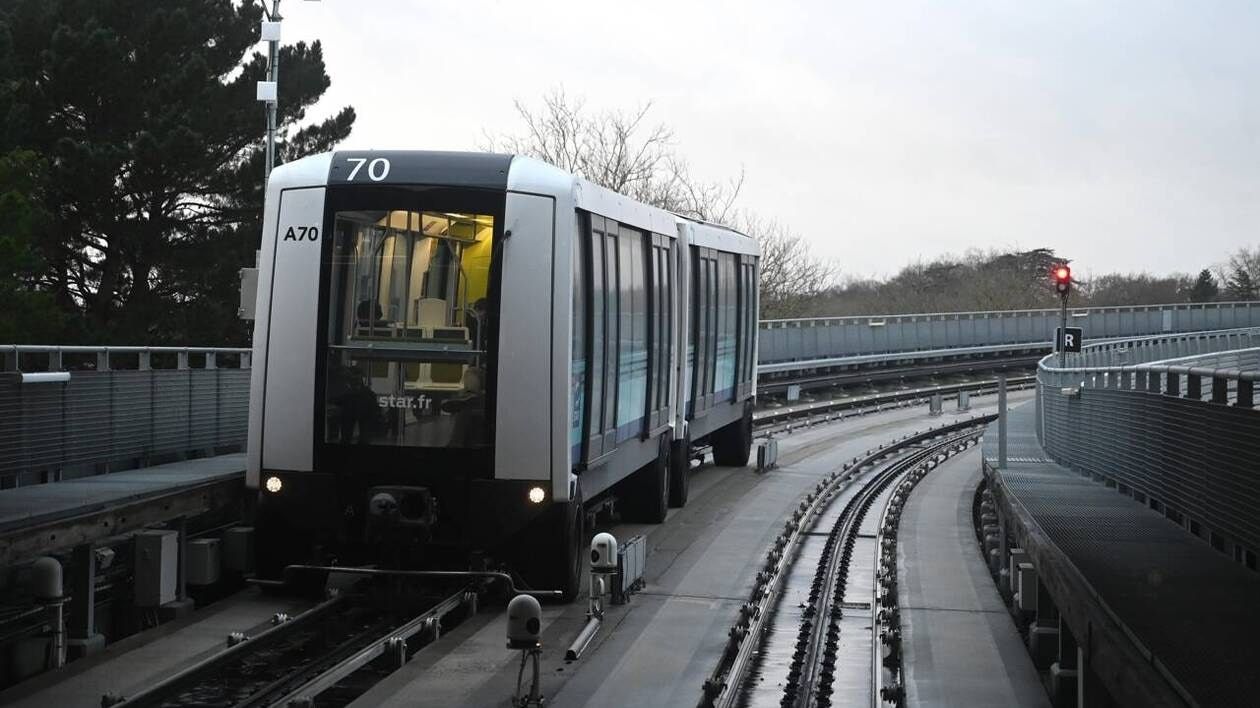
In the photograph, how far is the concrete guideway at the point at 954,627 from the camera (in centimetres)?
1056

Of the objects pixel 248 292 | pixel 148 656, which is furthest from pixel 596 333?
pixel 248 292

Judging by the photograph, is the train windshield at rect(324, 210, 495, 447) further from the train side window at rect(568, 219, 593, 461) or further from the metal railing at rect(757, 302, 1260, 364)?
the metal railing at rect(757, 302, 1260, 364)

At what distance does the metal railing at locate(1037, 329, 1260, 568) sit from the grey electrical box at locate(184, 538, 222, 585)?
24.8 feet

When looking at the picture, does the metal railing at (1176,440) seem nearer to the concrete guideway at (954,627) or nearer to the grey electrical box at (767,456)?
the concrete guideway at (954,627)

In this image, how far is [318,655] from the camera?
1123cm

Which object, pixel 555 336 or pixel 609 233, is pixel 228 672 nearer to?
pixel 555 336

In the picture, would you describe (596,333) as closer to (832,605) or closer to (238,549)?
(832,605)

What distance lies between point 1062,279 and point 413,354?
52.1 feet

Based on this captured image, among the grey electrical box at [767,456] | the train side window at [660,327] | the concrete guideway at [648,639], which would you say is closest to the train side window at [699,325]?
the concrete guideway at [648,639]

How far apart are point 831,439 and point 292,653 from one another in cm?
2343

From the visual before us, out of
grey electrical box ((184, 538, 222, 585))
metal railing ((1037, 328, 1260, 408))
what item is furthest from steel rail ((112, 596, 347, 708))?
metal railing ((1037, 328, 1260, 408))

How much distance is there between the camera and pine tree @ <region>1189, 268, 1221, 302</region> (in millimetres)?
118250

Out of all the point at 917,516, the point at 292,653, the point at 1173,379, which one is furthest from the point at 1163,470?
the point at 917,516

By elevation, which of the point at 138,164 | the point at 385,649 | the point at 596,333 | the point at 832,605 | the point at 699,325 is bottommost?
the point at 832,605
